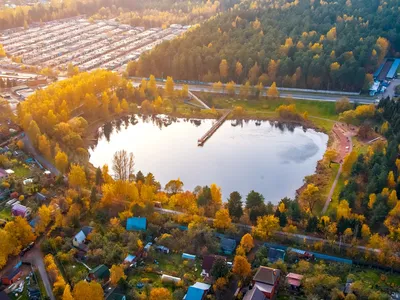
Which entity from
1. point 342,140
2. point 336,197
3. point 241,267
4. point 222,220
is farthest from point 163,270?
point 342,140

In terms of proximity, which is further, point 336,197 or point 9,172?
point 9,172

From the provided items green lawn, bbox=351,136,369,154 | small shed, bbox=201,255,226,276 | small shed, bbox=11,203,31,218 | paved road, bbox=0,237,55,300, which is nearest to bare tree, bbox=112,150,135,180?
small shed, bbox=11,203,31,218

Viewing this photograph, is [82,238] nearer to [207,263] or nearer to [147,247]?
[147,247]

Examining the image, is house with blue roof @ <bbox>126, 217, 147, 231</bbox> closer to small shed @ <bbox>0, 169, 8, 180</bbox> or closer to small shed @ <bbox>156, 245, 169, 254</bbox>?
small shed @ <bbox>156, 245, 169, 254</bbox>

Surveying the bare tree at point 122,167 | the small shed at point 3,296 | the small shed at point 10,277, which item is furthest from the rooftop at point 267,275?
the bare tree at point 122,167

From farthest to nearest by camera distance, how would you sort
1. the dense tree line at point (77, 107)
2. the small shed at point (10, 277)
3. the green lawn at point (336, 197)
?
the dense tree line at point (77, 107) → the green lawn at point (336, 197) → the small shed at point (10, 277)

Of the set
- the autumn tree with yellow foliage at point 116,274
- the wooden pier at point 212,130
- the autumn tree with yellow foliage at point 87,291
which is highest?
the autumn tree with yellow foliage at point 87,291

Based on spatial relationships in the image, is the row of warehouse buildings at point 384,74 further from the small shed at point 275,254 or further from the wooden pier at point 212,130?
the small shed at point 275,254
